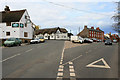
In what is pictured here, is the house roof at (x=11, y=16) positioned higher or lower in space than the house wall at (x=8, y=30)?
higher

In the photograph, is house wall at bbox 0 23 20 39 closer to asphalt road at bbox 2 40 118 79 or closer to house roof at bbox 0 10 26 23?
house roof at bbox 0 10 26 23

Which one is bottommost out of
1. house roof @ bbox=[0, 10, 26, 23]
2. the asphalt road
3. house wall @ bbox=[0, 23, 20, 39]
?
the asphalt road

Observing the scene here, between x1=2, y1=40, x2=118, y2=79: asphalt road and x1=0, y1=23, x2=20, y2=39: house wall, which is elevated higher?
x1=0, y1=23, x2=20, y2=39: house wall

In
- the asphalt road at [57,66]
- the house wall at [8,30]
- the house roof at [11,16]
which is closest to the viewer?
the asphalt road at [57,66]

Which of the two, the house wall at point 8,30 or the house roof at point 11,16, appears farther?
the house roof at point 11,16

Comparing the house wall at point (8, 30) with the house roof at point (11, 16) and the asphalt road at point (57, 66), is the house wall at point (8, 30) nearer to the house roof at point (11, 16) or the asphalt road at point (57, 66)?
the house roof at point (11, 16)

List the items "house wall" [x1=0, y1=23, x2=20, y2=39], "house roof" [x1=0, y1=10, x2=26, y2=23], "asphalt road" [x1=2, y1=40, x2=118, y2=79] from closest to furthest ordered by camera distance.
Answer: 1. "asphalt road" [x1=2, y1=40, x2=118, y2=79]
2. "house wall" [x1=0, y1=23, x2=20, y2=39]
3. "house roof" [x1=0, y1=10, x2=26, y2=23]

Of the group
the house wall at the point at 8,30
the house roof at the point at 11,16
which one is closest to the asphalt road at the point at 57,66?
the house wall at the point at 8,30

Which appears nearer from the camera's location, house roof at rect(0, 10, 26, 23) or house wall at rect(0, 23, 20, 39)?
house wall at rect(0, 23, 20, 39)

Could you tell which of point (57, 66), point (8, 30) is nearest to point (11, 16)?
point (8, 30)

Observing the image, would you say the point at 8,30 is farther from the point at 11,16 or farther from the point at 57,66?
the point at 57,66

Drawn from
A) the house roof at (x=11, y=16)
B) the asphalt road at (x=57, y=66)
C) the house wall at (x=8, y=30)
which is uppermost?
the house roof at (x=11, y=16)

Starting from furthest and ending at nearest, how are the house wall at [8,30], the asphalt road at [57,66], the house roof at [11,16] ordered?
the house roof at [11,16] → the house wall at [8,30] → the asphalt road at [57,66]

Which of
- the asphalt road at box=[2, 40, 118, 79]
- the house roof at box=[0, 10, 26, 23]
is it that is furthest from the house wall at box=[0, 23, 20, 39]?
the asphalt road at box=[2, 40, 118, 79]
